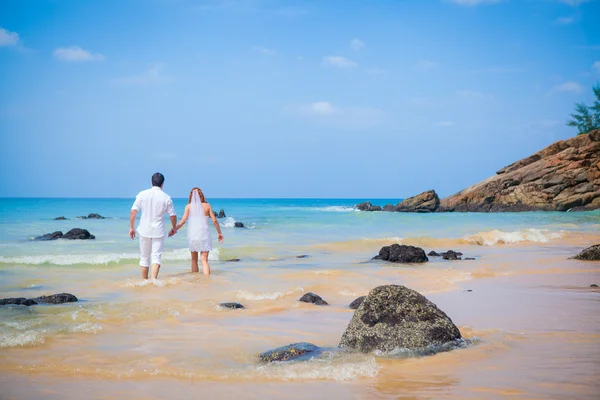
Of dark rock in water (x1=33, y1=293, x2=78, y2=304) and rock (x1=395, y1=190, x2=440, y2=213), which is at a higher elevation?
rock (x1=395, y1=190, x2=440, y2=213)

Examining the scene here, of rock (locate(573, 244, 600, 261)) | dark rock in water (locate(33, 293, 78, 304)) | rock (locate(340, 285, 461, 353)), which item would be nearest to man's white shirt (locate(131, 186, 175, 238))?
dark rock in water (locate(33, 293, 78, 304))

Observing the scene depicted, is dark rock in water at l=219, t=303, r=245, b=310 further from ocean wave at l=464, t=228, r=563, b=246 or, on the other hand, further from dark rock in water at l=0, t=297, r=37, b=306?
ocean wave at l=464, t=228, r=563, b=246


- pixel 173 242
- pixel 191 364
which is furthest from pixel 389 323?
pixel 173 242

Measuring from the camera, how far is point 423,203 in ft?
206

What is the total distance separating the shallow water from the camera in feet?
14.9

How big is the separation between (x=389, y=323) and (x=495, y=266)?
29.1ft

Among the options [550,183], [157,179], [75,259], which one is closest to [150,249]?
[157,179]

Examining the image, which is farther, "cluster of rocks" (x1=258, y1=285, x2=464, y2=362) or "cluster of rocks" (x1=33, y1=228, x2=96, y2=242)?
"cluster of rocks" (x1=33, y1=228, x2=96, y2=242)

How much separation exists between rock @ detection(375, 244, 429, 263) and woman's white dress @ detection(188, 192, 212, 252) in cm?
544

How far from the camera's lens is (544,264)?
1335 cm

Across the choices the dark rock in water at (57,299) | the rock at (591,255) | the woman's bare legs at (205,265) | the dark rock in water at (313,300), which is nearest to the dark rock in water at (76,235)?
the woman's bare legs at (205,265)

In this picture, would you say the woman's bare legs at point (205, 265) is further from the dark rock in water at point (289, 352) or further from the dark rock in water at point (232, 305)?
the dark rock in water at point (289, 352)

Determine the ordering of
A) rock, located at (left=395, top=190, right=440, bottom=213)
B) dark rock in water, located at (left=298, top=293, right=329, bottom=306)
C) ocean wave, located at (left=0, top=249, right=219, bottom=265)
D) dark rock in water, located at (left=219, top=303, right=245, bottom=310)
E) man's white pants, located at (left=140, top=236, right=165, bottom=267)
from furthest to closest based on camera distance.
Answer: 1. rock, located at (left=395, top=190, right=440, bottom=213)
2. ocean wave, located at (left=0, top=249, right=219, bottom=265)
3. man's white pants, located at (left=140, top=236, right=165, bottom=267)
4. dark rock in water, located at (left=298, top=293, right=329, bottom=306)
5. dark rock in water, located at (left=219, top=303, right=245, bottom=310)

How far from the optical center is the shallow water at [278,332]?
4.55m
